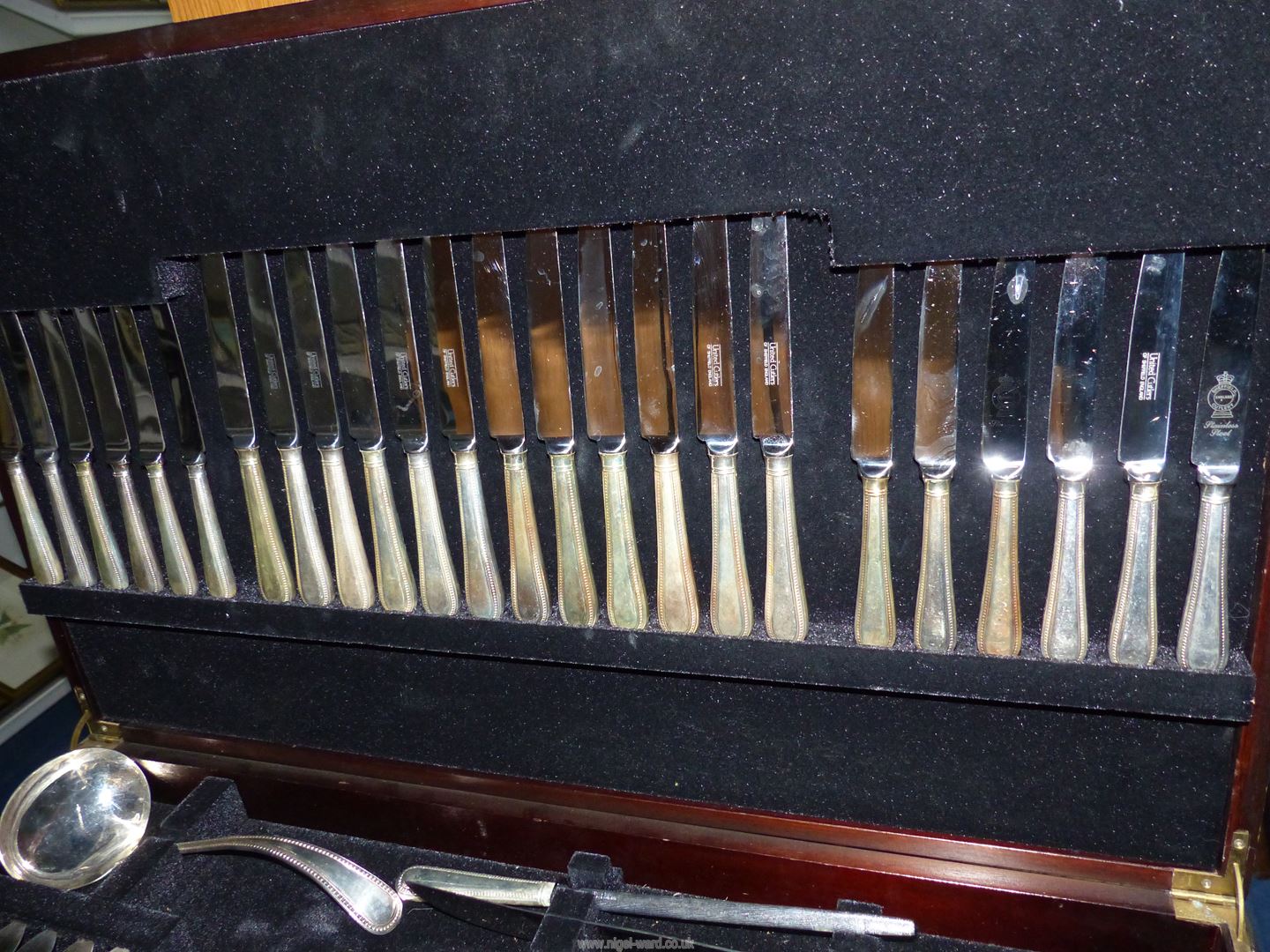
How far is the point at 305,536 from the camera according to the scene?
1067 mm

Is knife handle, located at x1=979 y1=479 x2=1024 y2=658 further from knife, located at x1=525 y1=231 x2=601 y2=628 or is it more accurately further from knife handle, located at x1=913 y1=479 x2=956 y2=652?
knife, located at x1=525 y1=231 x2=601 y2=628

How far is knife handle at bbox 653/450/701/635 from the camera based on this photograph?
3.08 ft

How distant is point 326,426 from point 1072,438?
772 mm

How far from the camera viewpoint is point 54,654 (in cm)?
224

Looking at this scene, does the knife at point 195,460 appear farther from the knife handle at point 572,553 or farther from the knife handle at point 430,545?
the knife handle at point 572,553

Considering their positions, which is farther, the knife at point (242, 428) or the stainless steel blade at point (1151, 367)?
the knife at point (242, 428)

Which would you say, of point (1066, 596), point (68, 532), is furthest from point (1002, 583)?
point (68, 532)

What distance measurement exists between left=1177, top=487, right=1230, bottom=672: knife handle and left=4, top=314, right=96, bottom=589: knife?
4.22ft

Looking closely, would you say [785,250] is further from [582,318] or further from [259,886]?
[259,886]

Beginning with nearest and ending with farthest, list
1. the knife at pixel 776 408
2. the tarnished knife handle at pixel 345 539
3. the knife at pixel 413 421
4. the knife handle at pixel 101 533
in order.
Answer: the knife at pixel 776 408, the knife at pixel 413 421, the tarnished knife handle at pixel 345 539, the knife handle at pixel 101 533

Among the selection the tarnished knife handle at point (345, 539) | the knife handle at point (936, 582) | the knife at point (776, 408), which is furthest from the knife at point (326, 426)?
the knife handle at point (936, 582)

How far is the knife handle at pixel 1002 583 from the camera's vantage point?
84cm

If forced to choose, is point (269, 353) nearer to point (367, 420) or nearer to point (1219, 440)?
point (367, 420)

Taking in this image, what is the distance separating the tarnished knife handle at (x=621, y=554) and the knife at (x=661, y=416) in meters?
0.02
